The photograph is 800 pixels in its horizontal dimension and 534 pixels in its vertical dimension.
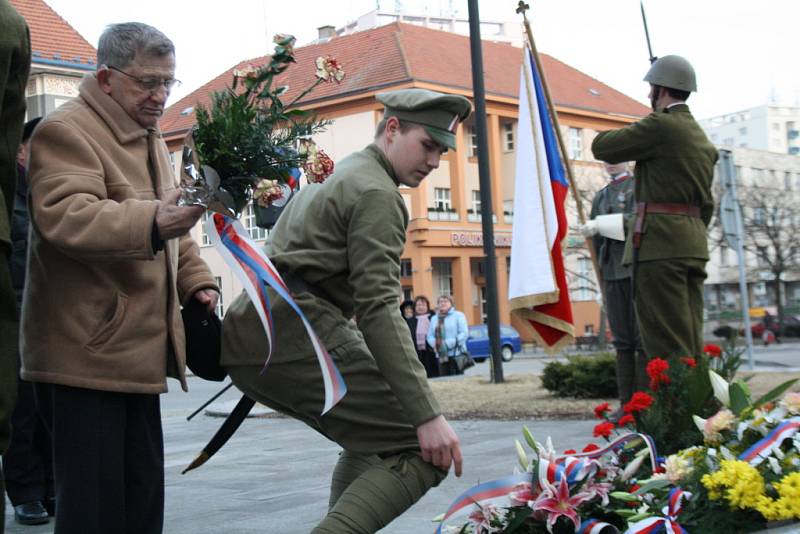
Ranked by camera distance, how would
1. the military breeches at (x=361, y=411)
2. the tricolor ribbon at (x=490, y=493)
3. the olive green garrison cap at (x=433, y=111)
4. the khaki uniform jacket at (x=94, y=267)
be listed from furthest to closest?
the tricolor ribbon at (x=490, y=493) < the olive green garrison cap at (x=433, y=111) < the military breeches at (x=361, y=411) < the khaki uniform jacket at (x=94, y=267)

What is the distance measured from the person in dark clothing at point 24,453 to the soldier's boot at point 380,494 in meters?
2.80

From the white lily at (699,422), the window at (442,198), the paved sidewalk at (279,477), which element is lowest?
the paved sidewalk at (279,477)

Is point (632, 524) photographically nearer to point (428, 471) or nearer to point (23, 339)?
point (428, 471)

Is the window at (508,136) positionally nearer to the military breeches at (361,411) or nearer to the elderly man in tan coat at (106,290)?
the military breeches at (361,411)

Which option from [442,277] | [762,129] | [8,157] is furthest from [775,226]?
[762,129]

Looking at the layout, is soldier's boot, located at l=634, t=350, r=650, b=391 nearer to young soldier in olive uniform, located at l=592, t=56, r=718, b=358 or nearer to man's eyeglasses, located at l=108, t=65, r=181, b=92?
young soldier in olive uniform, located at l=592, t=56, r=718, b=358

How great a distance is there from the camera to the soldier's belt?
672cm

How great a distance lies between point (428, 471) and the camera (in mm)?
3713

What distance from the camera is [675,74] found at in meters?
6.63

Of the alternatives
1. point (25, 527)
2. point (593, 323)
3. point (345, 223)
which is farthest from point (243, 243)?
point (593, 323)

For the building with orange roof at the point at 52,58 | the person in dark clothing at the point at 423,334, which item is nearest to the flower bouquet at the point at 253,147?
the person in dark clothing at the point at 423,334

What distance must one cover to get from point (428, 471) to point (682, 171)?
11.7 feet

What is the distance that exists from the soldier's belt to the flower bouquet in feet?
10.7

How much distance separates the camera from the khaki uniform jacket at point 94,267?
329cm
